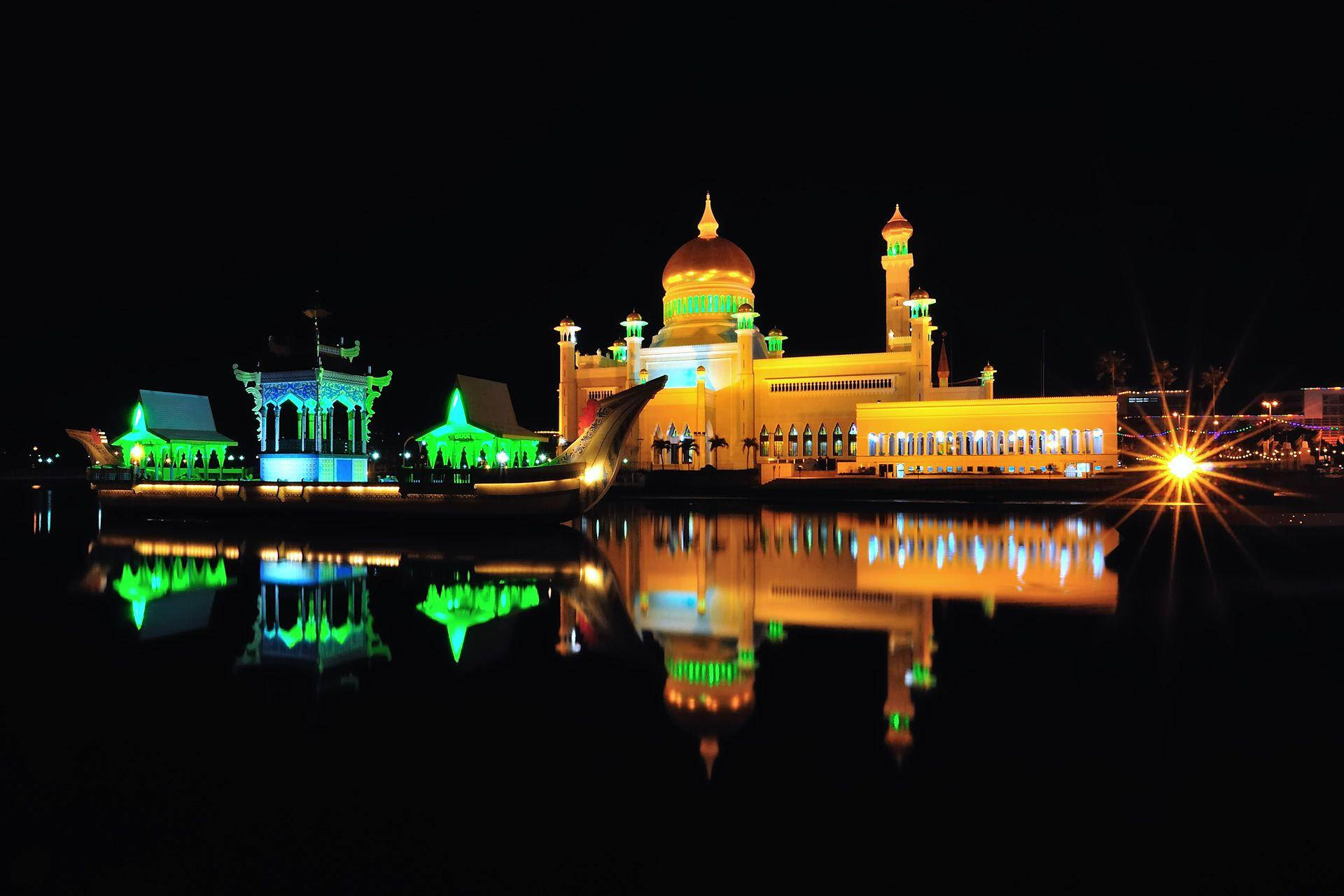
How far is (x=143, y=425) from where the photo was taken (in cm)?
2712

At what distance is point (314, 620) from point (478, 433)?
16.5 m

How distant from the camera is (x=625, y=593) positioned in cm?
1032

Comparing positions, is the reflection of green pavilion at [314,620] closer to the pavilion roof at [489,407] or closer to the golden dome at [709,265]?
the pavilion roof at [489,407]

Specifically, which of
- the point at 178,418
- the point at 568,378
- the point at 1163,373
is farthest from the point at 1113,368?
the point at 178,418

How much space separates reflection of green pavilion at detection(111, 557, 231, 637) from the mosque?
82.5 feet

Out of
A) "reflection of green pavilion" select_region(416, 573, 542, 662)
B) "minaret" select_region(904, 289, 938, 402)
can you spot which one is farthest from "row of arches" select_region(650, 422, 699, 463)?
"reflection of green pavilion" select_region(416, 573, 542, 662)

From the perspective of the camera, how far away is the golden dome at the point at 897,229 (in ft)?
151

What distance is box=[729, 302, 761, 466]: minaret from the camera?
4259 centimetres

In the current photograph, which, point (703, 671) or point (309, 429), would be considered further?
point (309, 429)

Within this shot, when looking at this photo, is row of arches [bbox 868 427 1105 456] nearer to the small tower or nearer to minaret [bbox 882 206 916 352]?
the small tower

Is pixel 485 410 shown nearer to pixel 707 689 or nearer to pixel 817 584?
pixel 817 584

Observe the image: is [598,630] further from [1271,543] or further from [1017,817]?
[1271,543]

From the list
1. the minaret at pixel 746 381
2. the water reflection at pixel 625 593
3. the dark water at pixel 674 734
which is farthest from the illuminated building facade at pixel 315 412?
the minaret at pixel 746 381

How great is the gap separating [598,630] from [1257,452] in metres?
59.4
